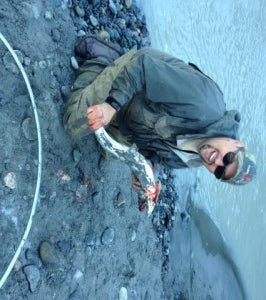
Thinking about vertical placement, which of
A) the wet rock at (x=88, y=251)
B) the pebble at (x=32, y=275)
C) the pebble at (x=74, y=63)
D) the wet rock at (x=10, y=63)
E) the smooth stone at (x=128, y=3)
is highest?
the wet rock at (x=10, y=63)

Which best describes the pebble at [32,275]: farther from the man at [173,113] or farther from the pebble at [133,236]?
the pebble at [133,236]

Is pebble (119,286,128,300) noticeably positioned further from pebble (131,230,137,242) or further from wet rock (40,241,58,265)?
wet rock (40,241,58,265)

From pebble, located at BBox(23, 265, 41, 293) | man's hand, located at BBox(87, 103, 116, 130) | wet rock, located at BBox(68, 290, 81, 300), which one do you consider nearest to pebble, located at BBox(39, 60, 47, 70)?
man's hand, located at BBox(87, 103, 116, 130)

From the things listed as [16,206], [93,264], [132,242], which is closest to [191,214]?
[132,242]

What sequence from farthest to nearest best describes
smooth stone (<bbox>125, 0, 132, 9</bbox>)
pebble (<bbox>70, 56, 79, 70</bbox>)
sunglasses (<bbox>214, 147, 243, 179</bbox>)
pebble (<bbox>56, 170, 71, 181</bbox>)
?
smooth stone (<bbox>125, 0, 132, 9</bbox>)
pebble (<bbox>70, 56, 79, 70</bbox>)
pebble (<bbox>56, 170, 71, 181</bbox>)
sunglasses (<bbox>214, 147, 243, 179</bbox>)

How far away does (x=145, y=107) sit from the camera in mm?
1657

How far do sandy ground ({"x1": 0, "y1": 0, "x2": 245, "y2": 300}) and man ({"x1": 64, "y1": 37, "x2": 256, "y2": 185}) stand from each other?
165 millimetres

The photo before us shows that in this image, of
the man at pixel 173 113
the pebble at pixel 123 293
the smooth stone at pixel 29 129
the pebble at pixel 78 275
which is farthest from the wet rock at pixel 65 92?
the pebble at pixel 123 293

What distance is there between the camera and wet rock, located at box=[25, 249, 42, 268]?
5.39 feet

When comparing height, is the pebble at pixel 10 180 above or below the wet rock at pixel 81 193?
above

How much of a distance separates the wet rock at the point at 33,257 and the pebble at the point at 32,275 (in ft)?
0.06

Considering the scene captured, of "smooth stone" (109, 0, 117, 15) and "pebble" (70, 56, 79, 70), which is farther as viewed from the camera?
"smooth stone" (109, 0, 117, 15)

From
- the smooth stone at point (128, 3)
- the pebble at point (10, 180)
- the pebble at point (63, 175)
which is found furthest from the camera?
the smooth stone at point (128, 3)

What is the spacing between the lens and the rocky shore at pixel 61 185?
160 centimetres
